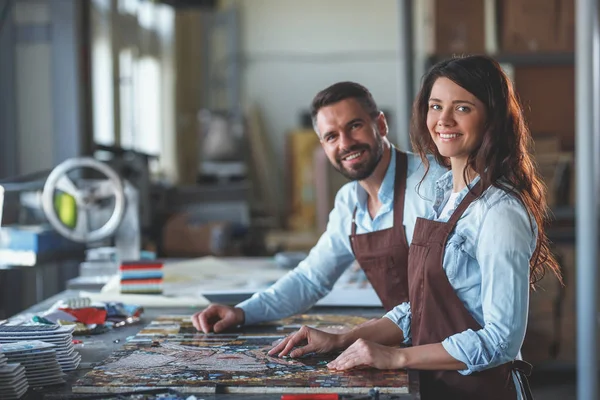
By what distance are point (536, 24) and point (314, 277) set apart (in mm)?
3392

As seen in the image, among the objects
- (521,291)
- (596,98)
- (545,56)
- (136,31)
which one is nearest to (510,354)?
(521,291)

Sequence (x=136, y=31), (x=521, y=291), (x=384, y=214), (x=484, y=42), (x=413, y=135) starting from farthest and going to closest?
1. (x=136, y=31)
2. (x=484, y=42)
3. (x=384, y=214)
4. (x=413, y=135)
5. (x=521, y=291)

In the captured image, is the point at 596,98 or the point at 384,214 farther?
the point at 596,98

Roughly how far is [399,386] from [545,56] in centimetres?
410

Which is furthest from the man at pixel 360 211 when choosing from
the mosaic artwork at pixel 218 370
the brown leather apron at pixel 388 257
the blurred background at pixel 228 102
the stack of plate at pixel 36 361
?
the blurred background at pixel 228 102

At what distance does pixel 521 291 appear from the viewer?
1.68 m

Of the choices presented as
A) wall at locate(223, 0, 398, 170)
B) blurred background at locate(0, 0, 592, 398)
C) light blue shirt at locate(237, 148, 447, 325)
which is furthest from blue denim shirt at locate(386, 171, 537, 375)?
wall at locate(223, 0, 398, 170)

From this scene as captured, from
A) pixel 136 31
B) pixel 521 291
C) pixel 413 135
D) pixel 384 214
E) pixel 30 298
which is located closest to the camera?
pixel 521 291

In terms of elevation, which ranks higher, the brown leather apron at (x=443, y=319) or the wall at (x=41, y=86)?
the wall at (x=41, y=86)

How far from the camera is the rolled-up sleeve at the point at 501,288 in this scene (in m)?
1.68

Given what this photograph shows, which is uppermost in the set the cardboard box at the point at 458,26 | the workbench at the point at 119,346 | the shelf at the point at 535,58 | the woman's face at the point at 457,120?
the cardboard box at the point at 458,26

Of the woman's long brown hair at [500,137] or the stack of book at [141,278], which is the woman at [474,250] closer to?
the woman's long brown hair at [500,137]

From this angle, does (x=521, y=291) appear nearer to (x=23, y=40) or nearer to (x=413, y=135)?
(x=413, y=135)

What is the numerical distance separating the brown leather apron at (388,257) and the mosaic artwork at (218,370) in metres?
0.38
